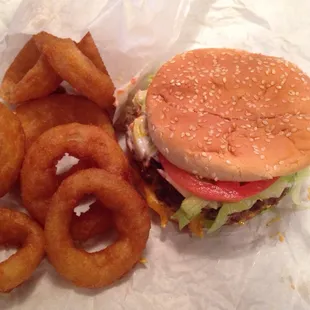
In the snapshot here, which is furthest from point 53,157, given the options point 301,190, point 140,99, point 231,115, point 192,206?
point 301,190

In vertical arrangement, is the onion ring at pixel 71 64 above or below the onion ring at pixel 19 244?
above

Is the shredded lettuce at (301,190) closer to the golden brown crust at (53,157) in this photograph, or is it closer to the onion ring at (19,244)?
the golden brown crust at (53,157)

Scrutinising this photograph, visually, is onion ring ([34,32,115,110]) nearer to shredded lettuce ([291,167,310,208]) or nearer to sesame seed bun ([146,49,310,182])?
sesame seed bun ([146,49,310,182])

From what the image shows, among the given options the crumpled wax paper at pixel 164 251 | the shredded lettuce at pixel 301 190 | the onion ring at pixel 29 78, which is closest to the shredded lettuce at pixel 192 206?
the crumpled wax paper at pixel 164 251

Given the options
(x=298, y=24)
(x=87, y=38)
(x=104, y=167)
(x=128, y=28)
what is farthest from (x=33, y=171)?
(x=298, y=24)

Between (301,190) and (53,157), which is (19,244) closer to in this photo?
(53,157)

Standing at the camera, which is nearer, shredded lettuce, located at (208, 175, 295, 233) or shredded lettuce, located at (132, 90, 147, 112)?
shredded lettuce, located at (208, 175, 295, 233)

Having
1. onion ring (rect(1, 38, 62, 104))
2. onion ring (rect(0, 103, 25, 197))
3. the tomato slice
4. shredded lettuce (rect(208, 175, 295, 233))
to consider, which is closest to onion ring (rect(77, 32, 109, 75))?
onion ring (rect(1, 38, 62, 104))
